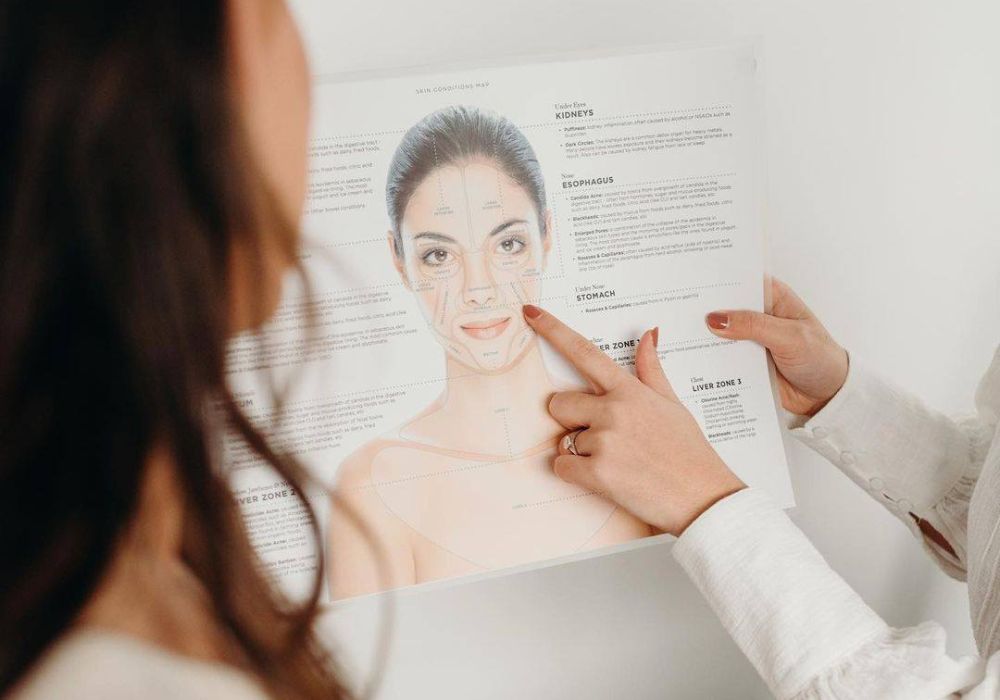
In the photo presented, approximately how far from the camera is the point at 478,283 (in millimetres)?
706

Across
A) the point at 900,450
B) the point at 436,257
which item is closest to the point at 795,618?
the point at 900,450

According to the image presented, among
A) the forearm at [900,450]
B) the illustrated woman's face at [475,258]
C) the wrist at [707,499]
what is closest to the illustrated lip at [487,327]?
the illustrated woman's face at [475,258]

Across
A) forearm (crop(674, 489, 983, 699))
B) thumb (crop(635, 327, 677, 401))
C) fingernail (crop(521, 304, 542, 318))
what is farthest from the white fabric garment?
fingernail (crop(521, 304, 542, 318))

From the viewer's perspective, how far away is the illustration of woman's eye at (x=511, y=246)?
0.71 metres

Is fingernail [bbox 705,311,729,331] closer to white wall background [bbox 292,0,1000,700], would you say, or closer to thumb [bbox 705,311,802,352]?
thumb [bbox 705,311,802,352]

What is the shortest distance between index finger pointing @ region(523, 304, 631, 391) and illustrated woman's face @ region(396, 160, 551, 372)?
14 millimetres

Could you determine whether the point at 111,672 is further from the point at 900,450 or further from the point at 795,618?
the point at 900,450

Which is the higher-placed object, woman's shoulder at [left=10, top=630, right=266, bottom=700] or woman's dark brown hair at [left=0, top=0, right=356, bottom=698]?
woman's dark brown hair at [left=0, top=0, right=356, bottom=698]

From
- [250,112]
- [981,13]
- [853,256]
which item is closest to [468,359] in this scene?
[250,112]

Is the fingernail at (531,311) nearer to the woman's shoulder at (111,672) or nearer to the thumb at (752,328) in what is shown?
the thumb at (752,328)

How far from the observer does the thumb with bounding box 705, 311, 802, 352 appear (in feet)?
2.46

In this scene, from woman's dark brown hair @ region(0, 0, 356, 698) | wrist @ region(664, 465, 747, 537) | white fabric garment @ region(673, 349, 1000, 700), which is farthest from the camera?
wrist @ region(664, 465, 747, 537)

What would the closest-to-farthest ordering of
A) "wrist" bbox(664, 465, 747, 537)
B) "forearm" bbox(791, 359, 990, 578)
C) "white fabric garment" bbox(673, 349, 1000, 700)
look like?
"white fabric garment" bbox(673, 349, 1000, 700)
"wrist" bbox(664, 465, 747, 537)
"forearm" bbox(791, 359, 990, 578)

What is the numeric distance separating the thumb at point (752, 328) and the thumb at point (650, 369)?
0.24 feet
